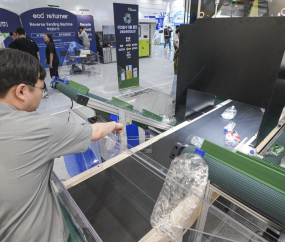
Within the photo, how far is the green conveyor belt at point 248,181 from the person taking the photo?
851 mm

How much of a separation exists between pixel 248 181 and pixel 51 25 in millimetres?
9256

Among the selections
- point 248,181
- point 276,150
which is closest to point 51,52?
point 276,150

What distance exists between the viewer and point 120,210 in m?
1.41

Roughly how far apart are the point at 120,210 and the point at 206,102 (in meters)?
2.91

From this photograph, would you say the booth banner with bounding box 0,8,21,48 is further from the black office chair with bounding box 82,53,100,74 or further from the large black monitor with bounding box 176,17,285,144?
the large black monitor with bounding box 176,17,285,144

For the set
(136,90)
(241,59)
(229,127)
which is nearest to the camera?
(241,59)

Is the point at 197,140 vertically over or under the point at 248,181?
under

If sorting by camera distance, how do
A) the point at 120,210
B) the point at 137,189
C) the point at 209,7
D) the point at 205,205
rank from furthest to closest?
the point at 209,7 → the point at 137,189 → the point at 120,210 → the point at 205,205

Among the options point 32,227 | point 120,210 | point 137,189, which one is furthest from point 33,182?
point 137,189

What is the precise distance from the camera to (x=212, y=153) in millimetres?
1075

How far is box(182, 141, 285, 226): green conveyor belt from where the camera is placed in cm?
85

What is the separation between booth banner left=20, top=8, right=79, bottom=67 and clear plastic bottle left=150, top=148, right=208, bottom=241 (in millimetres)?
8082

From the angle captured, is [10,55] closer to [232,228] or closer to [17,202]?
[17,202]

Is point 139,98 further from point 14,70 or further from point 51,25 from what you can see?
point 51,25
